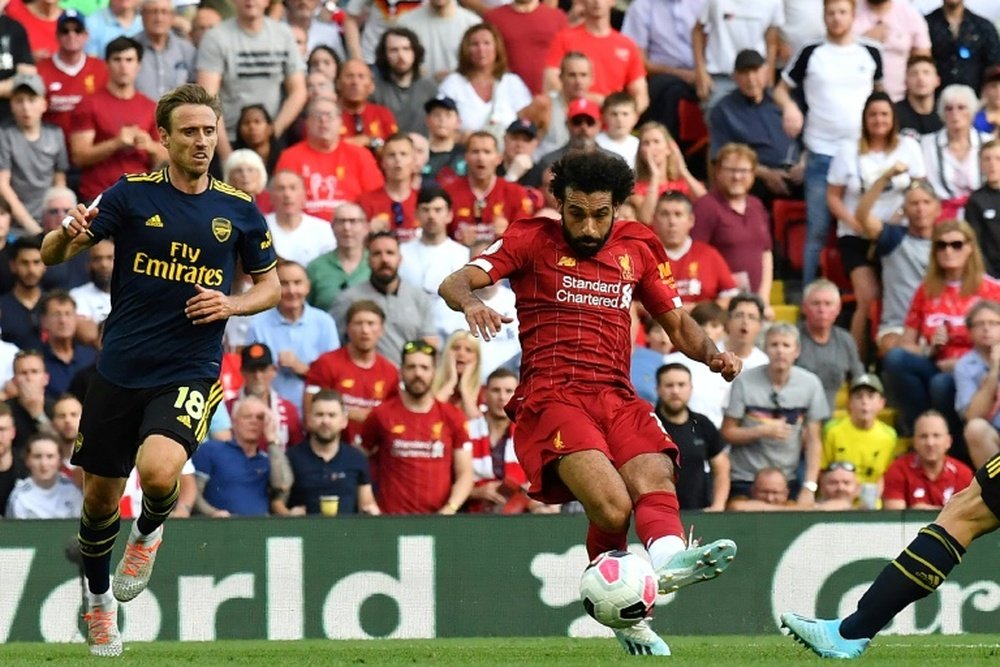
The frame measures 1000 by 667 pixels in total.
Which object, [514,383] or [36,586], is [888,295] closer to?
[514,383]

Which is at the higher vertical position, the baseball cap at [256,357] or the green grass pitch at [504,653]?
the baseball cap at [256,357]

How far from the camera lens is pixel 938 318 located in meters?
15.8

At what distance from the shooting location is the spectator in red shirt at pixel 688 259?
15.9 meters

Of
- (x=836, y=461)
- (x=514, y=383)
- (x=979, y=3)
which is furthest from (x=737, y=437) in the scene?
(x=979, y=3)

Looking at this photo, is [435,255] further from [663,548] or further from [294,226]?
[663,548]

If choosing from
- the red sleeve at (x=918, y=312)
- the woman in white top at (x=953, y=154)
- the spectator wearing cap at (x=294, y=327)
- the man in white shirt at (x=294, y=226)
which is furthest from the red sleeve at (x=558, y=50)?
the red sleeve at (x=918, y=312)

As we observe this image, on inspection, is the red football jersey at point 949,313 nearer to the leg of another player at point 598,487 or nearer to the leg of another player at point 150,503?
the leg of another player at point 598,487

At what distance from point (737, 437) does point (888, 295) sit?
260cm

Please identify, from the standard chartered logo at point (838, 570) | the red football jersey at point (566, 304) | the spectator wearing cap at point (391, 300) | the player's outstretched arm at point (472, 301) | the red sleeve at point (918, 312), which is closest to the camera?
the player's outstretched arm at point (472, 301)

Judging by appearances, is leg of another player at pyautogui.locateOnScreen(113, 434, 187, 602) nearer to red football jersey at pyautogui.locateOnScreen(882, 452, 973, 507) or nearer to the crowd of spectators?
the crowd of spectators

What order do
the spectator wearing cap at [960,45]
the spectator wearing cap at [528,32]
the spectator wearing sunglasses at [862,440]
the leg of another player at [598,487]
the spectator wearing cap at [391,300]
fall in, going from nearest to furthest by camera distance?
the leg of another player at [598,487], the spectator wearing sunglasses at [862,440], the spectator wearing cap at [391,300], the spectator wearing cap at [528,32], the spectator wearing cap at [960,45]

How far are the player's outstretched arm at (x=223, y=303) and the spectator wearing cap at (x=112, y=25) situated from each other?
8.15m

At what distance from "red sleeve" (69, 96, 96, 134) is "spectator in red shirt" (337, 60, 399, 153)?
7.01 ft

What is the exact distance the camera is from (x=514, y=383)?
48.0 feet
